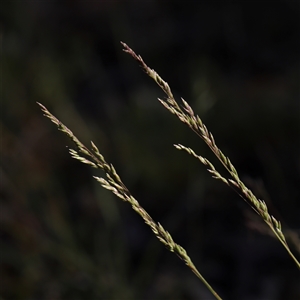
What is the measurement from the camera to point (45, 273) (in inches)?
80.2

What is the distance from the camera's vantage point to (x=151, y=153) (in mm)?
2789

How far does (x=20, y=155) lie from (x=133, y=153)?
1.89 ft

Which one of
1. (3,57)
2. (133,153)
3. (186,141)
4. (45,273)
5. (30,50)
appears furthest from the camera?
(30,50)

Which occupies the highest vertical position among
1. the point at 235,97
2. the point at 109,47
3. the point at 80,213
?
the point at 235,97

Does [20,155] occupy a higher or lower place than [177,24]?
lower

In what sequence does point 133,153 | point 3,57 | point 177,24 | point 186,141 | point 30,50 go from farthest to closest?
point 177,24
point 30,50
point 3,57
point 133,153
point 186,141

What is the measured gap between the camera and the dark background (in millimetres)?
2006

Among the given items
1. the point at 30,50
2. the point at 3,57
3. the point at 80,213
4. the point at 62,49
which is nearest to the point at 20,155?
the point at 80,213

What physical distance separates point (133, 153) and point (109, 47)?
1.44m

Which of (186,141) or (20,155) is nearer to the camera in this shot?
(186,141)

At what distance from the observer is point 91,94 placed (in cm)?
353

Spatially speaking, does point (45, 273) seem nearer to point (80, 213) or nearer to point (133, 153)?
point (80, 213)

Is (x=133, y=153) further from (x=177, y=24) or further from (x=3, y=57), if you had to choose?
(x=177, y=24)

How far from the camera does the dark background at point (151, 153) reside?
6.58 feet
